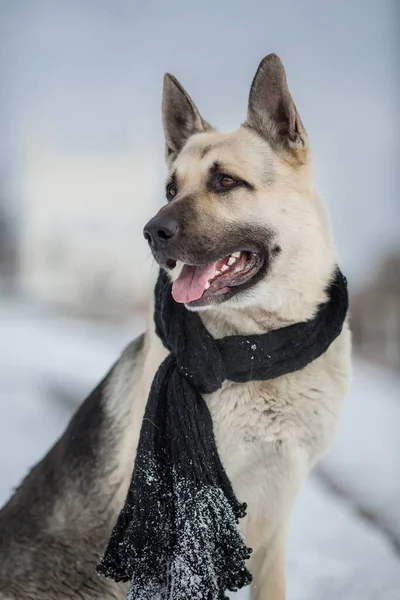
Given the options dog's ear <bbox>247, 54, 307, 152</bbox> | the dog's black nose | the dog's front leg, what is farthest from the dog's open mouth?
the dog's front leg

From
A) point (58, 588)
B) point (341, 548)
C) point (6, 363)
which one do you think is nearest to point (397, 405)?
point (341, 548)

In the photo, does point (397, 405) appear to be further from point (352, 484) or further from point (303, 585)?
point (303, 585)

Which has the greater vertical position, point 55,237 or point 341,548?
point 55,237

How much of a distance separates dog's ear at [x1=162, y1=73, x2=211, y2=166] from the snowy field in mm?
2218

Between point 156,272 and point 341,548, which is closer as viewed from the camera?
point 156,272

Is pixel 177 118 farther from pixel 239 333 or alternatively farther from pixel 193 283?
pixel 239 333

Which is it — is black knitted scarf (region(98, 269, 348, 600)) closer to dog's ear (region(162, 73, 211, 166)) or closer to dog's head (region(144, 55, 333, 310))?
dog's head (region(144, 55, 333, 310))

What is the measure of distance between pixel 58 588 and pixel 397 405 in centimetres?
352

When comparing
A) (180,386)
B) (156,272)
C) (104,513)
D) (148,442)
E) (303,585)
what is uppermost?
(156,272)

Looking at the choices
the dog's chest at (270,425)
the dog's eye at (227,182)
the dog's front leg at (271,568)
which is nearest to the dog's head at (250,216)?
the dog's eye at (227,182)

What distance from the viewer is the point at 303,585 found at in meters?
2.86

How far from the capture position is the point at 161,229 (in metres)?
1.98

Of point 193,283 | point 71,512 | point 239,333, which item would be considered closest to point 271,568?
point 71,512

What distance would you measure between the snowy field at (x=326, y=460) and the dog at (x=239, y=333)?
59 cm
